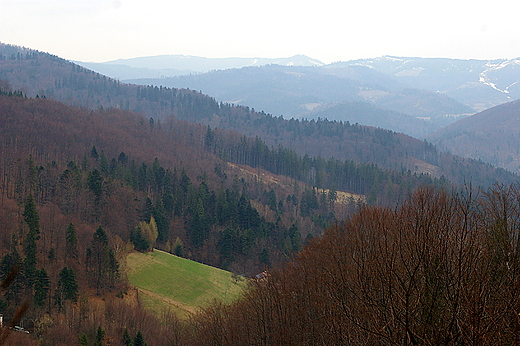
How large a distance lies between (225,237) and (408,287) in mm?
64806

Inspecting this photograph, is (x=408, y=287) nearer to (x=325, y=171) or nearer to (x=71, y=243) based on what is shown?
(x=71, y=243)

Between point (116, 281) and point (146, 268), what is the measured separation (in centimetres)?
768

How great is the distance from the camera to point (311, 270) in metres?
27.4

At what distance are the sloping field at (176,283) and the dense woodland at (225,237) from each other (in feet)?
8.22

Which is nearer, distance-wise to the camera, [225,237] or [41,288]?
[41,288]

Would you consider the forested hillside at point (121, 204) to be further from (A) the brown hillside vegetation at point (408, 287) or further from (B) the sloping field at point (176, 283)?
(A) the brown hillside vegetation at point (408, 287)

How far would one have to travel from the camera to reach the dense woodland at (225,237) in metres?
9.98

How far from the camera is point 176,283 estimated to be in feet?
178

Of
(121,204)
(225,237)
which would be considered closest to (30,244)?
(121,204)

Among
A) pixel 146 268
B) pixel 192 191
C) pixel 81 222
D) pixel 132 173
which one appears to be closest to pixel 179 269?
pixel 146 268

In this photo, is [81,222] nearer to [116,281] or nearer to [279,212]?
[116,281]

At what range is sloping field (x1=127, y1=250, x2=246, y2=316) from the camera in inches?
1970

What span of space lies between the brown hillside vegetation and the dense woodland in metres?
0.10

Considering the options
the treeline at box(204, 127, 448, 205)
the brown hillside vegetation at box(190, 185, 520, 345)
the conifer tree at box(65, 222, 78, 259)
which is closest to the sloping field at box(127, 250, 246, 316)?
the conifer tree at box(65, 222, 78, 259)
